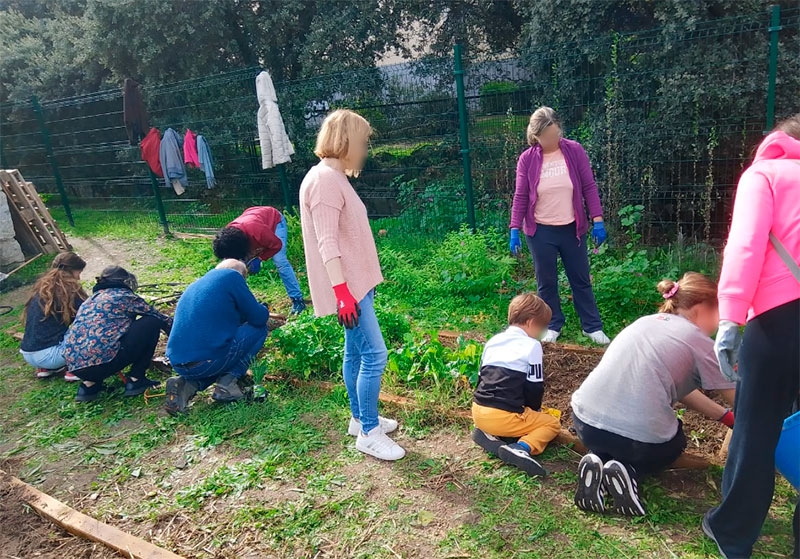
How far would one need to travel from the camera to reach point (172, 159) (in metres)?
9.40

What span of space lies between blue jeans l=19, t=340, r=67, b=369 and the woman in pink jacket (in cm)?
502

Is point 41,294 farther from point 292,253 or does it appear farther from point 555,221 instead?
point 555,221

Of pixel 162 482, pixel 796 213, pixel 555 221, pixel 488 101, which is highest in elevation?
pixel 488 101

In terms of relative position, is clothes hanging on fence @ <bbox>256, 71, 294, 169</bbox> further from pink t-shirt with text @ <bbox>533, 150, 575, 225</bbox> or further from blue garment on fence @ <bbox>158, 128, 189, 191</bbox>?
pink t-shirt with text @ <bbox>533, 150, 575, 225</bbox>

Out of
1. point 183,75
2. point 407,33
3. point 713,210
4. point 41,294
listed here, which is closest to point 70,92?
point 183,75

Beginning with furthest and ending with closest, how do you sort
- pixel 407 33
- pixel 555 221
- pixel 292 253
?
pixel 407 33 < pixel 292 253 < pixel 555 221

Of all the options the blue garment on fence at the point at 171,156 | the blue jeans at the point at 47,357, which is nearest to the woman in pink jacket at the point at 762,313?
the blue jeans at the point at 47,357

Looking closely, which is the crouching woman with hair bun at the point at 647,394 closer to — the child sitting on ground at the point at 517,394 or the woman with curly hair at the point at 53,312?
the child sitting on ground at the point at 517,394

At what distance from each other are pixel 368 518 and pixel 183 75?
427 inches

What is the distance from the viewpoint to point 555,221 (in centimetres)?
438

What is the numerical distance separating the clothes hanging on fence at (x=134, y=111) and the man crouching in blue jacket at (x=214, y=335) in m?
6.53

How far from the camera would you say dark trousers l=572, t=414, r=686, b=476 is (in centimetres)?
272

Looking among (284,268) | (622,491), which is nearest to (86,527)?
(622,491)

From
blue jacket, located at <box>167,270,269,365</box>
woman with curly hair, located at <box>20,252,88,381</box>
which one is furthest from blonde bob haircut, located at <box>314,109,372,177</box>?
woman with curly hair, located at <box>20,252,88,381</box>
